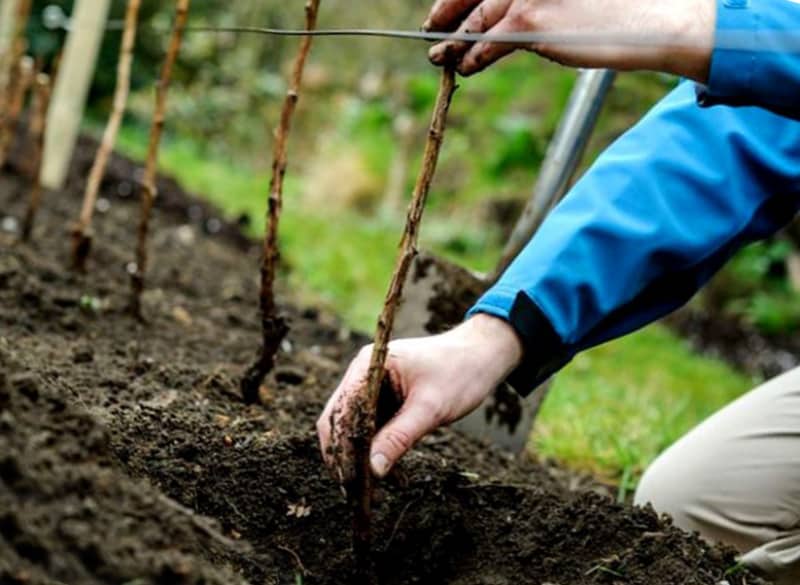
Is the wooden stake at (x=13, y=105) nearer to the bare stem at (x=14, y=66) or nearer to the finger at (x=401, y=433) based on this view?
the bare stem at (x=14, y=66)

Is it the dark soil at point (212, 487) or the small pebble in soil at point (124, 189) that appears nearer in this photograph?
the dark soil at point (212, 487)

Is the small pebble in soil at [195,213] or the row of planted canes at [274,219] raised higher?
the row of planted canes at [274,219]

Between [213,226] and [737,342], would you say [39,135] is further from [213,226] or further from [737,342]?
[737,342]

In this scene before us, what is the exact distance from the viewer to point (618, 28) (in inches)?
56.5

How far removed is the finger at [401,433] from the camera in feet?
5.24

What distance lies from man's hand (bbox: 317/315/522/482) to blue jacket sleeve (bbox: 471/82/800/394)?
1.9 inches

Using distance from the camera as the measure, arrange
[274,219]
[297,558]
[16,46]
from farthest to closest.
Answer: [16,46] < [274,219] < [297,558]

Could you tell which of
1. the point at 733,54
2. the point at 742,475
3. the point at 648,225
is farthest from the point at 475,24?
the point at 742,475

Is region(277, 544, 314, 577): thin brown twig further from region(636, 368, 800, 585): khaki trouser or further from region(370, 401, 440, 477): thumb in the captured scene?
region(636, 368, 800, 585): khaki trouser

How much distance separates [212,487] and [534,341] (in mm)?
550

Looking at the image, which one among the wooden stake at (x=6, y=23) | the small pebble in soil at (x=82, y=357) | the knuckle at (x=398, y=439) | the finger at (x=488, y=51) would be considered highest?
the finger at (x=488, y=51)

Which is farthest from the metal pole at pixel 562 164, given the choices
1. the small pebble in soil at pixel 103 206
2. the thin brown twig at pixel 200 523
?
the small pebble in soil at pixel 103 206

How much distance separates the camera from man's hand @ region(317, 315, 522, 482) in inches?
63.7

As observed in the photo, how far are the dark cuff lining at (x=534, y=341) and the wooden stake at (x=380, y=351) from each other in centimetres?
24
